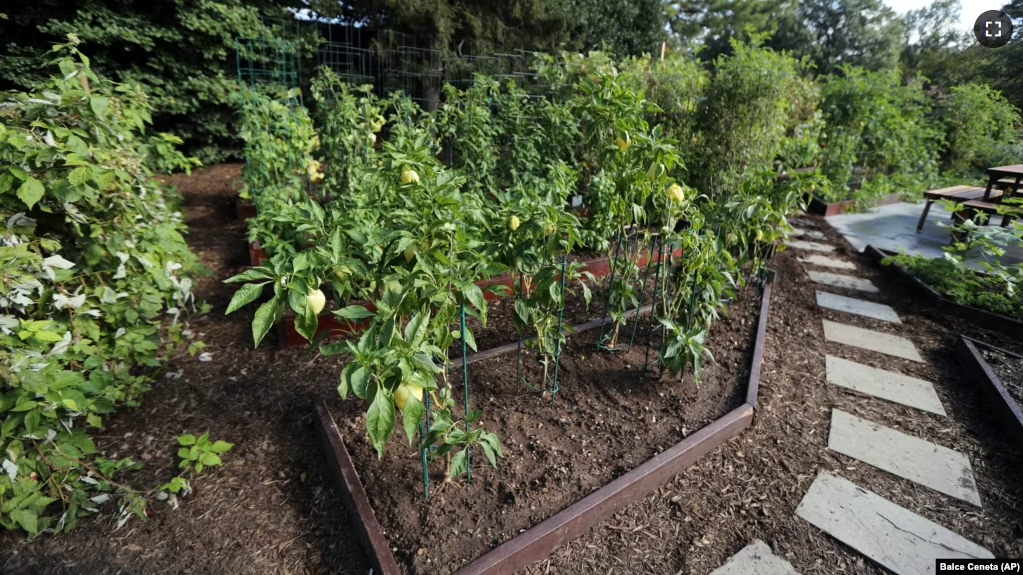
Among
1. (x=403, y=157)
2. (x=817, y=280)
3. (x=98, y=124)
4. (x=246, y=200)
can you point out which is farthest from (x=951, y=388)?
(x=246, y=200)

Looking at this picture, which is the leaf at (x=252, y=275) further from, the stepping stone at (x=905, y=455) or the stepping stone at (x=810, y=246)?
the stepping stone at (x=810, y=246)

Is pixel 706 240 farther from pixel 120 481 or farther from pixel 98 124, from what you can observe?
pixel 98 124

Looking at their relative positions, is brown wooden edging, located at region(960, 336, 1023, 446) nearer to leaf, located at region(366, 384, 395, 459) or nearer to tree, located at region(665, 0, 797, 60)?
leaf, located at region(366, 384, 395, 459)

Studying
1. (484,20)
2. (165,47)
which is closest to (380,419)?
(165,47)

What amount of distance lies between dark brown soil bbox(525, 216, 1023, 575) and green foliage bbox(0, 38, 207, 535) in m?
1.91

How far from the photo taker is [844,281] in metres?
4.31

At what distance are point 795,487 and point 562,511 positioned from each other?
3.72 feet

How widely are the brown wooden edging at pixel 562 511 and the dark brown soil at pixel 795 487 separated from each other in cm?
5

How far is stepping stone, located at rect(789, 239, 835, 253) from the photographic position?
5.18m

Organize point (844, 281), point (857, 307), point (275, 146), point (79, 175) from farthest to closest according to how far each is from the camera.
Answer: point (844, 281), point (275, 146), point (857, 307), point (79, 175)

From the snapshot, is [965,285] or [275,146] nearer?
[965,285]

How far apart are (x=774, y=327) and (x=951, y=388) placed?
1.01m

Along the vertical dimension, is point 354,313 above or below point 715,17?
below

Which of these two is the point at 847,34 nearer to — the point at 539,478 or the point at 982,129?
the point at 982,129
